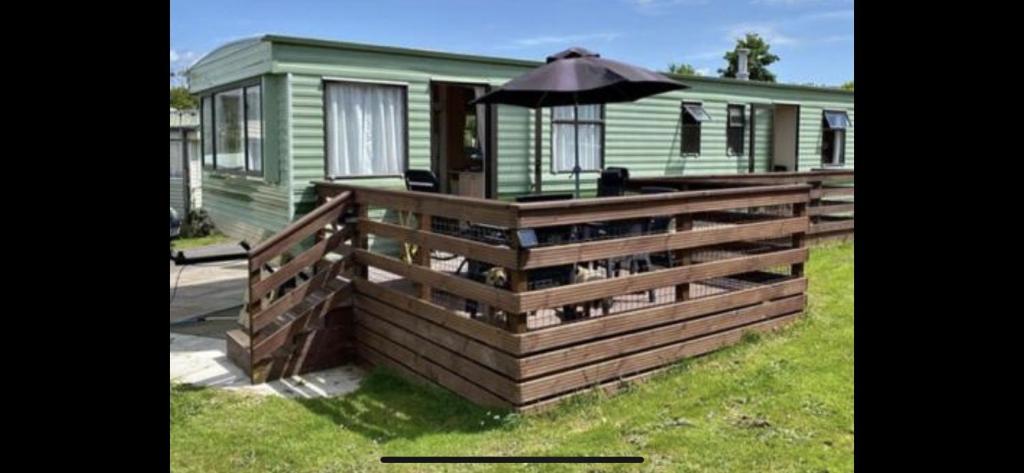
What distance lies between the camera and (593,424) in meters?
4.11

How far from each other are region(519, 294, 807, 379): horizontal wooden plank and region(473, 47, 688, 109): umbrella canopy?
6.00 feet


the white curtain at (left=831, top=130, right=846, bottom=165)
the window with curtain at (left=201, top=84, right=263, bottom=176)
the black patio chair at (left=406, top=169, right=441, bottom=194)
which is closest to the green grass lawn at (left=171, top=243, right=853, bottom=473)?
the black patio chair at (left=406, top=169, right=441, bottom=194)

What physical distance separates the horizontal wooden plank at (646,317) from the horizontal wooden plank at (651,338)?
0.13ft

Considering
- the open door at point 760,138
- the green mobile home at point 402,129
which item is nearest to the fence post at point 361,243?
the green mobile home at point 402,129

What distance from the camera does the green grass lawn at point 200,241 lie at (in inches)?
386

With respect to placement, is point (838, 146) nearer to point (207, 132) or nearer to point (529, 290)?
point (207, 132)

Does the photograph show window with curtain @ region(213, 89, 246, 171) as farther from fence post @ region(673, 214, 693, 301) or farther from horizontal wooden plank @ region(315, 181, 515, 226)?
fence post @ region(673, 214, 693, 301)

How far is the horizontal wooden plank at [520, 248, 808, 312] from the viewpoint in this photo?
421 centimetres

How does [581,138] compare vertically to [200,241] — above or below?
above

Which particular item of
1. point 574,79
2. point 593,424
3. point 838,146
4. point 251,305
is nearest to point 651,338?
point 593,424

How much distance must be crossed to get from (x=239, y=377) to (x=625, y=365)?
2.74m

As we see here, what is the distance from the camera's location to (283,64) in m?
6.76

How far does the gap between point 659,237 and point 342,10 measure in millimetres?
3399

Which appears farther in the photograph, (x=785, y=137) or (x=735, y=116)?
(x=785, y=137)
